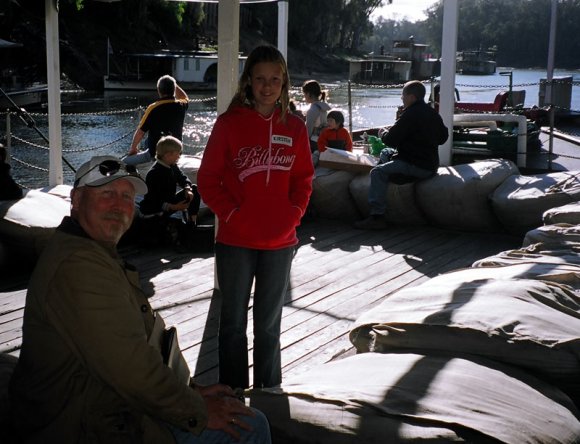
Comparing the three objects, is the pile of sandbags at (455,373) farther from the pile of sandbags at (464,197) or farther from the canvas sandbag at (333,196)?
the canvas sandbag at (333,196)

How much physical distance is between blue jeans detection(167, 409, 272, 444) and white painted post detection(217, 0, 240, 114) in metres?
2.97

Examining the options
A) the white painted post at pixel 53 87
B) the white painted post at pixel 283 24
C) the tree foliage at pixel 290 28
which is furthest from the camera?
the tree foliage at pixel 290 28

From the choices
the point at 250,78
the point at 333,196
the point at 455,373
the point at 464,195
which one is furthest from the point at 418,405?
the point at 333,196

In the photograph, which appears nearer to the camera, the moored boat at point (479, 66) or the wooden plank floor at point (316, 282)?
the wooden plank floor at point (316, 282)

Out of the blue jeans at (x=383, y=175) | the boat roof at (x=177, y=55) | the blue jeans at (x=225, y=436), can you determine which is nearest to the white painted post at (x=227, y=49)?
the blue jeans at (x=383, y=175)

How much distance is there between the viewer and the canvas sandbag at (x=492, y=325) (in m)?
2.48

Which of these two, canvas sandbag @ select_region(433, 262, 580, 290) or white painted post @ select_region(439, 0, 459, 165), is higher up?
white painted post @ select_region(439, 0, 459, 165)

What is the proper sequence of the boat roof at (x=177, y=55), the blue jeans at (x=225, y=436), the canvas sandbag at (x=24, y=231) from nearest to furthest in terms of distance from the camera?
the blue jeans at (x=225, y=436) → the canvas sandbag at (x=24, y=231) → the boat roof at (x=177, y=55)

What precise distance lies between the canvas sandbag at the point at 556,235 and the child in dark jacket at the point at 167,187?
256 cm

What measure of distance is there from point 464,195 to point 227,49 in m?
2.64

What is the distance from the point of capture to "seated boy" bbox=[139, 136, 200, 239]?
5715 millimetres

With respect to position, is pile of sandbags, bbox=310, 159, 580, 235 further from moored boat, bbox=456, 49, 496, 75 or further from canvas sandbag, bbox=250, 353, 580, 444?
moored boat, bbox=456, 49, 496, 75

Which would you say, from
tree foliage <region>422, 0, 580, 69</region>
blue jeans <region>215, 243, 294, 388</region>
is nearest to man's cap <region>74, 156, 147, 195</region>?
blue jeans <region>215, 243, 294, 388</region>

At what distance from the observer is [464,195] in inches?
252
